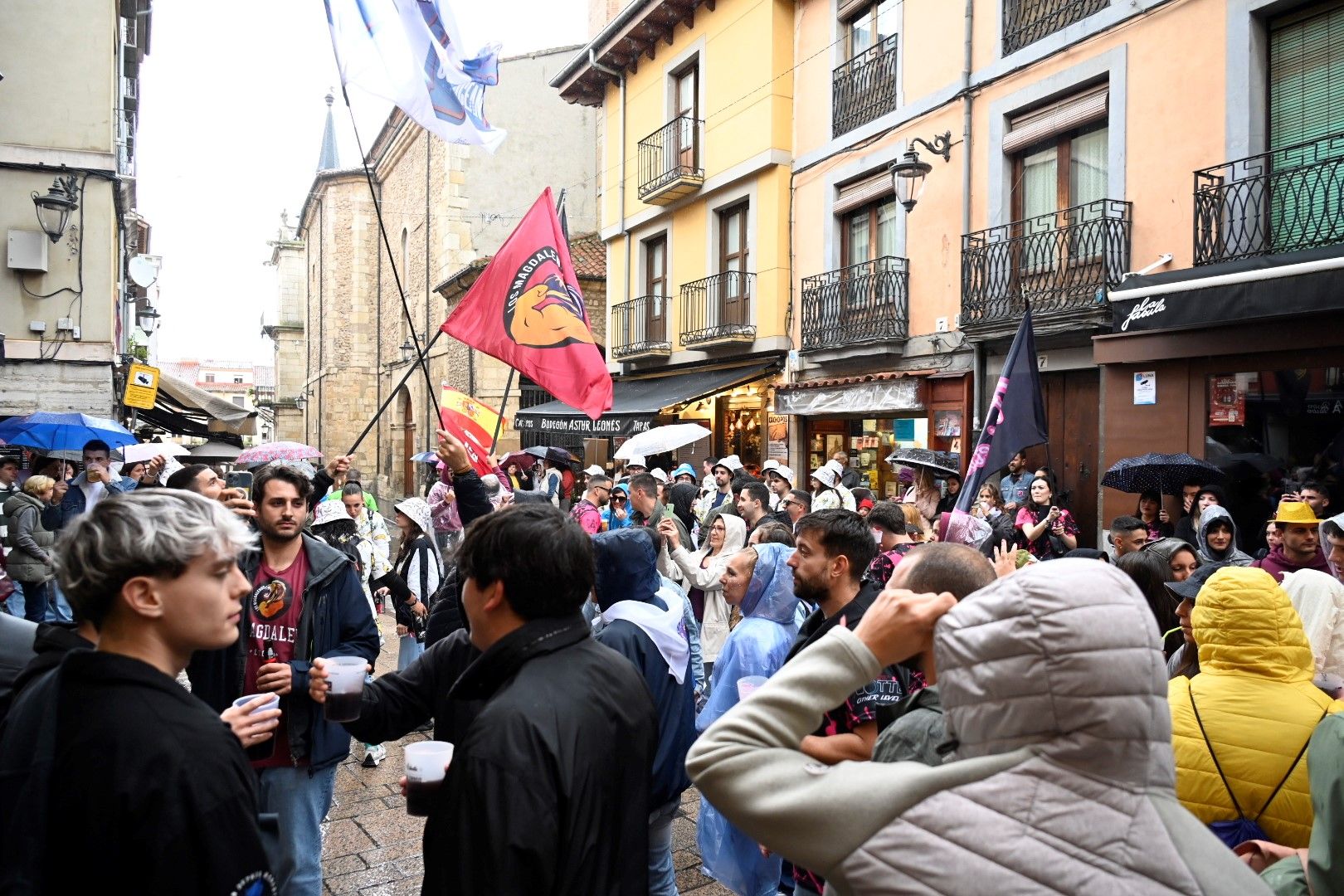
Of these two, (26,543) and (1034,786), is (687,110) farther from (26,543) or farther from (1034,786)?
(1034,786)

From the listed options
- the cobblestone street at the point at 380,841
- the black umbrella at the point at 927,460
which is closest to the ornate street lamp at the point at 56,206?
the cobblestone street at the point at 380,841

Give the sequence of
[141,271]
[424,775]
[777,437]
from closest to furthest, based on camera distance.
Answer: [424,775]
[777,437]
[141,271]

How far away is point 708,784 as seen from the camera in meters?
1.37

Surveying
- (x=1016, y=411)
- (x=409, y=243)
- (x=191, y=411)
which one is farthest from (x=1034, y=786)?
(x=409, y=243)

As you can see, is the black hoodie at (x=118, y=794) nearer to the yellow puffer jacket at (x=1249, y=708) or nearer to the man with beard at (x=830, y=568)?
the man with beard at (x=830, y=568)

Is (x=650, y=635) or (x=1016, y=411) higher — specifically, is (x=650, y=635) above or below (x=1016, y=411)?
below

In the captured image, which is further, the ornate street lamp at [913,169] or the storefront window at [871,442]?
the storefront window at [871,442]

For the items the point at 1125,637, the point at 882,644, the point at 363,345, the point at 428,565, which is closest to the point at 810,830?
the point at 882,644

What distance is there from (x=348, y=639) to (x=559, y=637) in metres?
1.73

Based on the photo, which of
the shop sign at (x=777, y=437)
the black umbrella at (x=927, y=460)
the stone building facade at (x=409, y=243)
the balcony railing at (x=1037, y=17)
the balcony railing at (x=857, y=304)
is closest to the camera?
the black umbrella at (x=927, y=460)

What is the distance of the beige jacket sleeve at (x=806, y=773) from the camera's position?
1.28 m

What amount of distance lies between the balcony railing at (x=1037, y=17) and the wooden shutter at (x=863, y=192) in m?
2.54

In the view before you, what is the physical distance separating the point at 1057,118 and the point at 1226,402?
4151mm

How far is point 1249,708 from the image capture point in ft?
7.69
